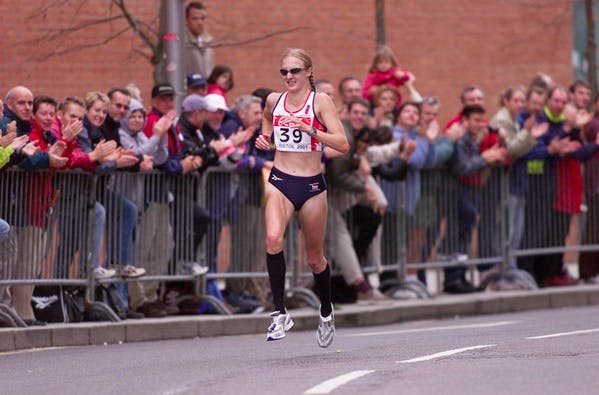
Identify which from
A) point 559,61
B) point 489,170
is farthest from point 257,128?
point 559,61

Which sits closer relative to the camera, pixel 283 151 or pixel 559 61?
pixel 283 151

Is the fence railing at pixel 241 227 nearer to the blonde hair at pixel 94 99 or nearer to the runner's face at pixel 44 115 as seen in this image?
the runner's face at pixel 44 115

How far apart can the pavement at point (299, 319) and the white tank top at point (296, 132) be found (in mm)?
3224

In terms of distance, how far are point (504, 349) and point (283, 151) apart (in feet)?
7.85

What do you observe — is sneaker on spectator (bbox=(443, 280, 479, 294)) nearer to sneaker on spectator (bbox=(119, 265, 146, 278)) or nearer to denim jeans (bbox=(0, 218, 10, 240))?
sneaker on spectator (bbox=(119, 265, 146, 278))

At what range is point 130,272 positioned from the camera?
54.1ft

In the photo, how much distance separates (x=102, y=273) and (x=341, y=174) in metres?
3.29

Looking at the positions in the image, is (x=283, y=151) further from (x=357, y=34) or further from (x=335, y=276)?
(x=357, y=34)

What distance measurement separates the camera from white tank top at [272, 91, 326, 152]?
43.8ft

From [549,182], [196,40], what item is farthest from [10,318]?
[549,182]

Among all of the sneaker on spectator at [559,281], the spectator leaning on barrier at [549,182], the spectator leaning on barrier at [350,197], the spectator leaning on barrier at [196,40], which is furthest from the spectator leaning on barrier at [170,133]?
the sneaker on spectator at [559,281]

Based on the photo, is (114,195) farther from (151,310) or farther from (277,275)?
Result: (277,275)

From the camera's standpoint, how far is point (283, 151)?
44.1 feet

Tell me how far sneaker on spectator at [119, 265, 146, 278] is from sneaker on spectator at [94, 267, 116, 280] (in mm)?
126
